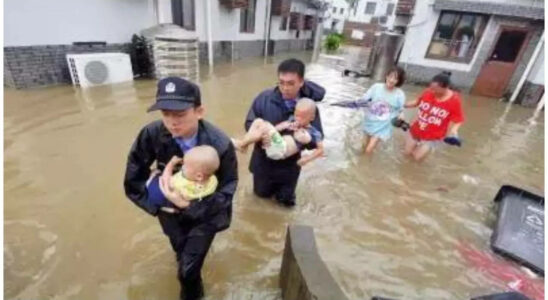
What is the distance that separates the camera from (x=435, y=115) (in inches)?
195

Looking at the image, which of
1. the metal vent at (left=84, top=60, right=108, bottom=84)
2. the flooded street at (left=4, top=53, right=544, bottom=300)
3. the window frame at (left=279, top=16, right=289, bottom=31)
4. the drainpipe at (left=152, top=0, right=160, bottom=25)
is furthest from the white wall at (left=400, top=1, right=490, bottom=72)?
the metal vent at (left=84, top=60, right=108, bottom=84)

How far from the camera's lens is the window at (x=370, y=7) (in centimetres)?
4234

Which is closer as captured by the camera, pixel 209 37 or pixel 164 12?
pixel 164 12

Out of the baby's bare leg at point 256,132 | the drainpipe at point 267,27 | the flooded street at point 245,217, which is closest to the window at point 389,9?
the drainpipe at point 267,27

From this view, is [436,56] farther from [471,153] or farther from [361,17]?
[361,17]

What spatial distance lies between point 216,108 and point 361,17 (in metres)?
41.6

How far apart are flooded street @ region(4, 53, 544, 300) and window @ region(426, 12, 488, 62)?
7349 millimetres

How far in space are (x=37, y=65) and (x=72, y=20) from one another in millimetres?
1331

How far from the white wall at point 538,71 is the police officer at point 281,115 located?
40.2 feet

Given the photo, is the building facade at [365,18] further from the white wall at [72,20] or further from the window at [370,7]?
the white wall at [72,20]

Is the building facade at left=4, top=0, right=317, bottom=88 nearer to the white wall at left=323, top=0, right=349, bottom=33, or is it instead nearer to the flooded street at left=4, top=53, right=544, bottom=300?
the flooded street at left=4, top=53, right=544, bottom=300

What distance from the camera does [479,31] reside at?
12.6 m

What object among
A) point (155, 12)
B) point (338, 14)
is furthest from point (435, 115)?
point (338, 14)

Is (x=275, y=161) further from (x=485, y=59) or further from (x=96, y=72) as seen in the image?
(x=485, y=59)
